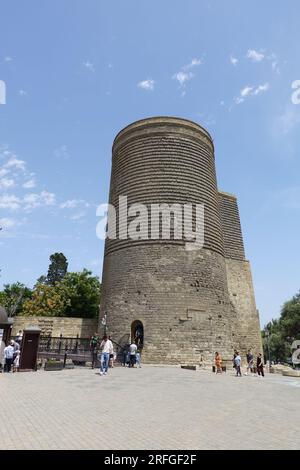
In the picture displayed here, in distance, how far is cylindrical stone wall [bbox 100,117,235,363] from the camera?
19.5m

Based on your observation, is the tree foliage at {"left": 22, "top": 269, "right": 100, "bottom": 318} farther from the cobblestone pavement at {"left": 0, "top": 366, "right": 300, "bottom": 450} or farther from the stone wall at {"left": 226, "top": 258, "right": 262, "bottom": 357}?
the cobblestone pavement at {"left": 0, "top": 366, "right": 300, "bottom": 450}

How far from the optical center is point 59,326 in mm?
26312

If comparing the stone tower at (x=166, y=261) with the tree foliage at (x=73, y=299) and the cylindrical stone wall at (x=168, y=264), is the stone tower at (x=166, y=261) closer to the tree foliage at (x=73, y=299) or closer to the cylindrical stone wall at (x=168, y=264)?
the cylindrical stone wall at (x=168, y=264)

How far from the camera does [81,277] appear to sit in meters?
37.3

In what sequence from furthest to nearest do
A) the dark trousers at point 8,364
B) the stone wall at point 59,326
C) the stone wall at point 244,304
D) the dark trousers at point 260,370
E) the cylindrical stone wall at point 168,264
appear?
1. the stone wall at point 244,304
2. the stone wall at point 59,326
3. the cylindrical stone wall at point 168,264
4. the dark trousers at point 260,370
5. the dark trousers at point 8,364

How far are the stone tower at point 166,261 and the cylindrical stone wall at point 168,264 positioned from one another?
0.05 m

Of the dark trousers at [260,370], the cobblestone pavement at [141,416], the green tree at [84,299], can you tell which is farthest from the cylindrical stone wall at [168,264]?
the green tree at [84,299]

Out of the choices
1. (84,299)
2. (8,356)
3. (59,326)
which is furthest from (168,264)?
(84,299)

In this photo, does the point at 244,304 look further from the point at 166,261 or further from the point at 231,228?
the point at 166,261

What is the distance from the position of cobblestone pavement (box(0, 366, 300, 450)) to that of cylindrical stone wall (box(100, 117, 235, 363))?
27.7ft

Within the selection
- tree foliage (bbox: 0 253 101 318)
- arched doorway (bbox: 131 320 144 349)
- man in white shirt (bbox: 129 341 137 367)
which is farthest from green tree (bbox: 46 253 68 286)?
man in white shirt (bbox: 129 341 137 367)

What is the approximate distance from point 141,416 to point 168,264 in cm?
1407

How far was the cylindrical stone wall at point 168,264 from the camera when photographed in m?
19.5
